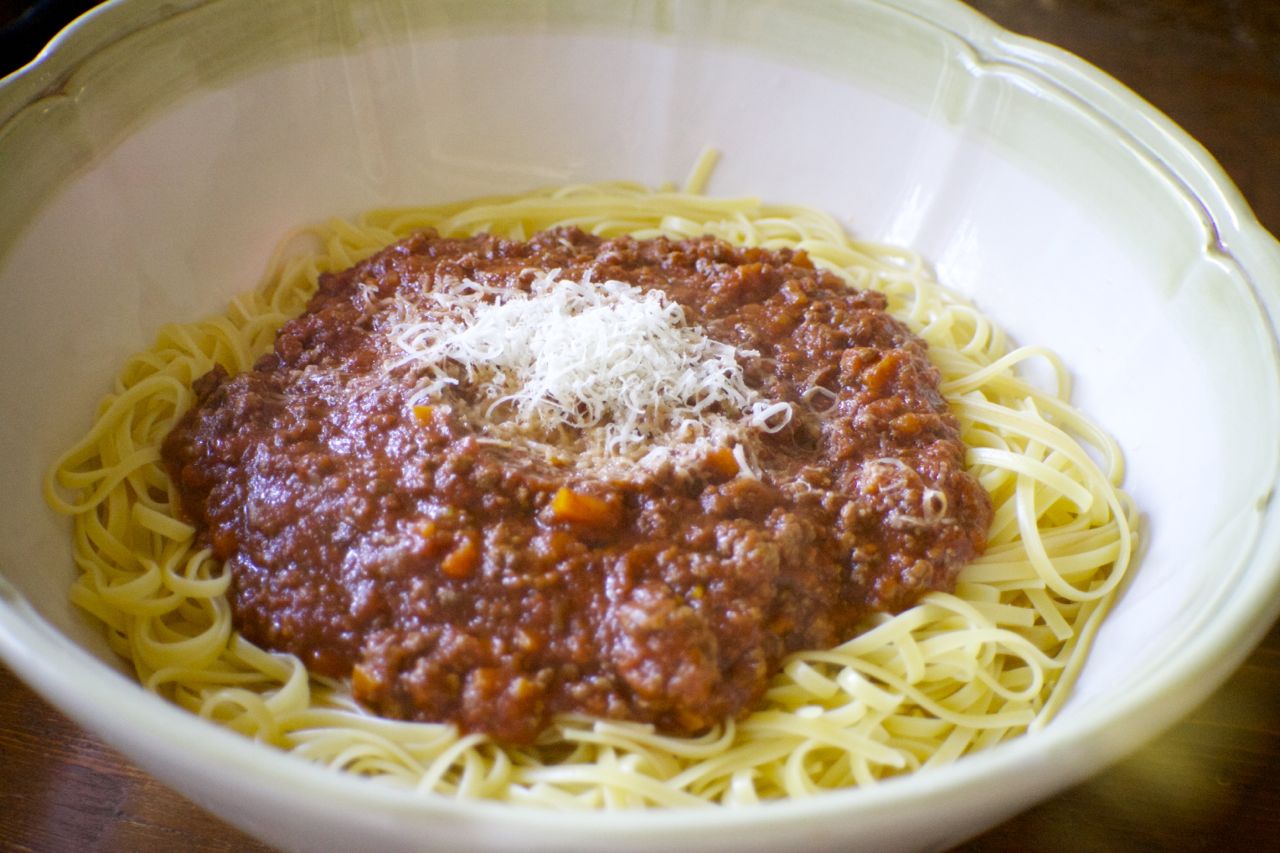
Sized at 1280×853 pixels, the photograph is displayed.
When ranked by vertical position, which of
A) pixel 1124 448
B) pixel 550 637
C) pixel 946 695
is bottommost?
pixel 946 695

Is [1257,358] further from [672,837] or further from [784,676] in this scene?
[672,837]

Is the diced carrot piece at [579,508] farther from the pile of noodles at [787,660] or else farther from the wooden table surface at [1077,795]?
the wooden table surface at [1077,795]

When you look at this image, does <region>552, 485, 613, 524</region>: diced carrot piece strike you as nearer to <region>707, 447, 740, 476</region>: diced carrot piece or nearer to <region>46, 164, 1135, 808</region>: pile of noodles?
<region>707, 447, 740, 476</region>: diced carrot piece

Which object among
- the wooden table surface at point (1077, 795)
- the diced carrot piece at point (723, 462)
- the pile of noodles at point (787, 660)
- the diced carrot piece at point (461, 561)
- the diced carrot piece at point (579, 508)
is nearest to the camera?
the wooden table surface at point (1077, 795)

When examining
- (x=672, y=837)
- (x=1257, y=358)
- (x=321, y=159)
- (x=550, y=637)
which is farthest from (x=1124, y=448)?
(x=321, y=159)

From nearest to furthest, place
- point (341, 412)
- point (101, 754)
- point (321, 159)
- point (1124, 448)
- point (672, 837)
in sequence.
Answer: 1. point (672, 837)
2. point (101, 754)
3. point (341, 412)
4. point (1124, 448)
5. point (321, 159)

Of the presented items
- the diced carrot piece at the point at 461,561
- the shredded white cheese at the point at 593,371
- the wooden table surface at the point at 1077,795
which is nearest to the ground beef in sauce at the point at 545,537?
the diced carrot piece at the point at 461,561

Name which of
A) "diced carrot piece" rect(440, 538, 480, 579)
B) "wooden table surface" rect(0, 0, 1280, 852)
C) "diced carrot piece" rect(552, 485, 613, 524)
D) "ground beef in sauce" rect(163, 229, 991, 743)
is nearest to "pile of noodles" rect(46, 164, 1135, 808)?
"ground beef in sauce" rect(163, 229, 991, 743)
